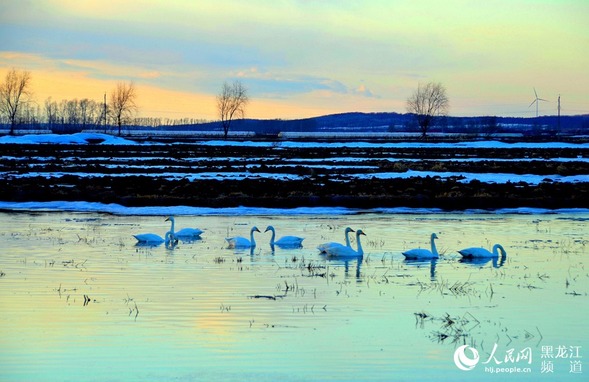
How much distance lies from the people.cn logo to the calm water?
2.8 inches

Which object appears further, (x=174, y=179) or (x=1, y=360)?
(x=174, y=179)

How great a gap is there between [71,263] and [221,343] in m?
6.69

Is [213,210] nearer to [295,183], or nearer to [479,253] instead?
[295,183]

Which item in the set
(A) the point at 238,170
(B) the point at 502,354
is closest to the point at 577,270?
(B) the point at 502,354

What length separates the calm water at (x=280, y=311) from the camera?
8906 mm

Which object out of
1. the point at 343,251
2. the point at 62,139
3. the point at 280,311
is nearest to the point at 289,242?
the point at 343,251

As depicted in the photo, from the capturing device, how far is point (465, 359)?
913cm

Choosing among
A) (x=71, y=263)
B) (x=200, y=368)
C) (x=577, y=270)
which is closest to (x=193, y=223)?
(x=71, y=263)

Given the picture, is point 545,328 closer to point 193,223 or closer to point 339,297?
point 339,297

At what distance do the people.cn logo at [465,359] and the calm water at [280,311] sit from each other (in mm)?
72

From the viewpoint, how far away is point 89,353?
30.5 feet

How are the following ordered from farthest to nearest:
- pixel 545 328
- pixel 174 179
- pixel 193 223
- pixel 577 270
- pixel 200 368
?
pixel 174 179, pixel 193 223, pixel 577 270, pixel 545 328, pixel 200 368

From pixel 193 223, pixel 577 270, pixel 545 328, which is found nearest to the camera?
pixel 545 328

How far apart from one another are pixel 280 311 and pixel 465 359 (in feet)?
9.99
